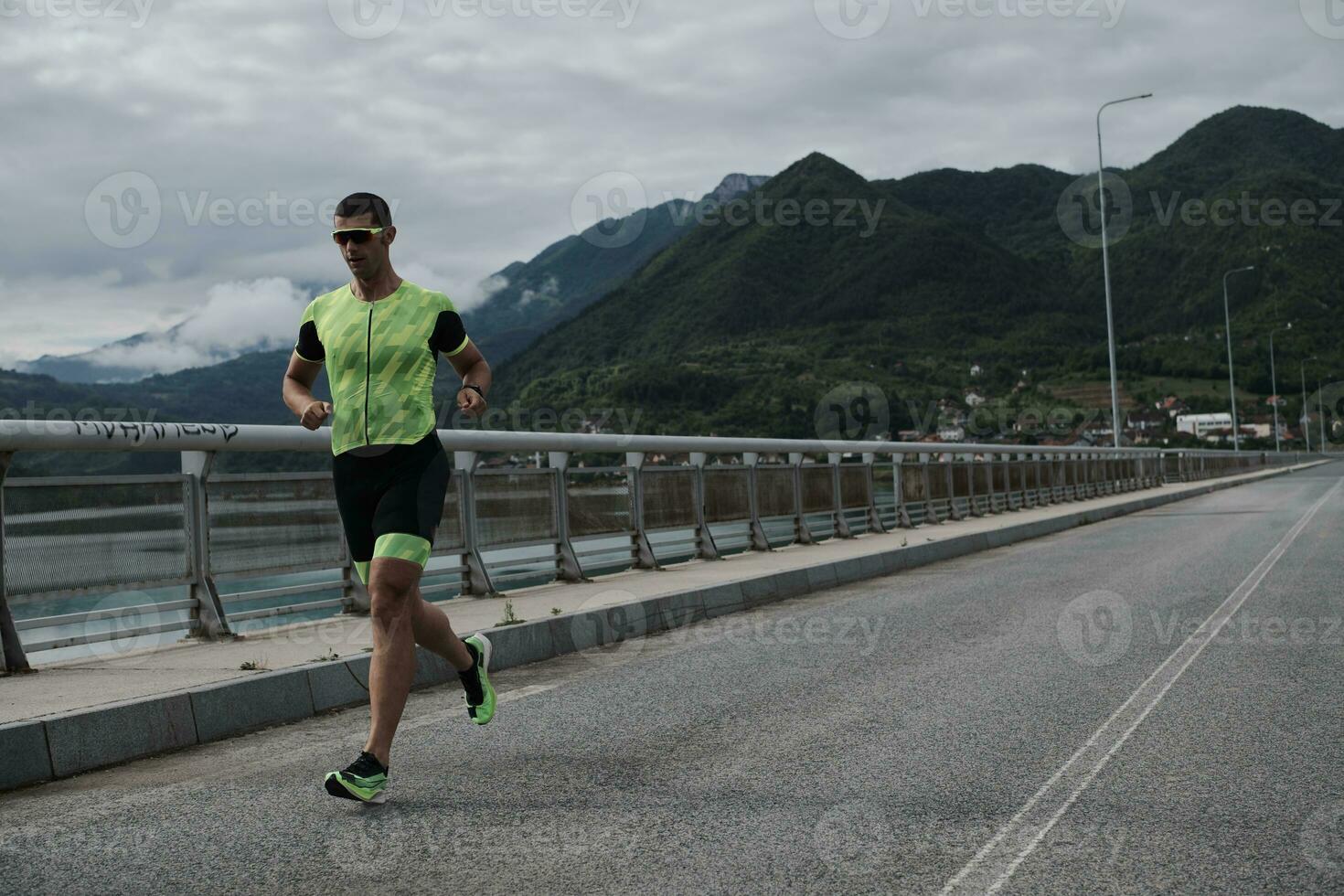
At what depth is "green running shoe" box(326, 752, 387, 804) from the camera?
4172 millimetres

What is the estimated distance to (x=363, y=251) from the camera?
451cm

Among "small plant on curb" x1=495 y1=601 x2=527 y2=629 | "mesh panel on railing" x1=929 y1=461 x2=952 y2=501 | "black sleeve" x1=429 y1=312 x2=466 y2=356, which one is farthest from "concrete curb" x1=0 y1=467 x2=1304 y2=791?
→ "mesh panel on railing" x1=929 y1=461 x2=952 y2=501

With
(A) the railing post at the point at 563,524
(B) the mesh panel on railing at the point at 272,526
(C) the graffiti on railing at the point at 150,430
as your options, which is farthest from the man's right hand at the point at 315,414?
(A) the railing post at the point at 563,524

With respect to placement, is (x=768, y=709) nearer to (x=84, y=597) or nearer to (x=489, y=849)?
(x=489, y=849)

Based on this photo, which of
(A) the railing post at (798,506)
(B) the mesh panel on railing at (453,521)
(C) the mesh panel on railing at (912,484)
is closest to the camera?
(B) the mesh panel on railing at (453,521)

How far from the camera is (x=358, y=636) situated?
7.70 metres

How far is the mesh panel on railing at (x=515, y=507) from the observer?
1034 centimetres

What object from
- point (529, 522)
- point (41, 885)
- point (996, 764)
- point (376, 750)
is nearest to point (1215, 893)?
point (996, 764)

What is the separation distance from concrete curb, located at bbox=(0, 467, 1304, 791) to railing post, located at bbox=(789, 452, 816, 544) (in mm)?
5631

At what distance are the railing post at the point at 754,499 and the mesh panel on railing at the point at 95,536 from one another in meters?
8.52

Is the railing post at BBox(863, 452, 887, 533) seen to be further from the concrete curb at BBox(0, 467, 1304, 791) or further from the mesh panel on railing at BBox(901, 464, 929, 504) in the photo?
the concrete curb at BBox(0, 467, 1304, 791)

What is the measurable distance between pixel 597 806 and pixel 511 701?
7.56 feet

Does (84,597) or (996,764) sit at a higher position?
(84,597)

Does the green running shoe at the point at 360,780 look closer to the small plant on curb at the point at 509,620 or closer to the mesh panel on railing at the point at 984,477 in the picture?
the small plant on curb at the point at 509,620
